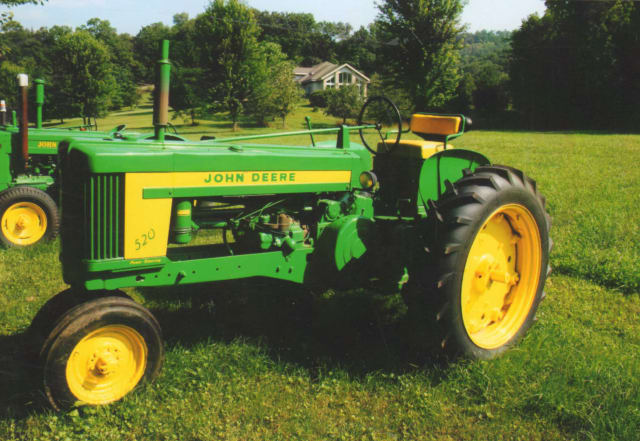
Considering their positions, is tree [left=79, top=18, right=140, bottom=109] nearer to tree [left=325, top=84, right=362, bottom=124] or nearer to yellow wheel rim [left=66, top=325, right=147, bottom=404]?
tree [left=325, top=84, right=362, bottom=124]

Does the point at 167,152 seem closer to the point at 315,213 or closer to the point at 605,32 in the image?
the point at 315,213

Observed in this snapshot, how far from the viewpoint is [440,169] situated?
3.96m

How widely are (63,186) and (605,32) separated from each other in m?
35.4

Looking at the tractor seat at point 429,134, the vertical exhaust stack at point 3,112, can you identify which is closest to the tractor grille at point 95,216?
the tractor seat at point 429,134

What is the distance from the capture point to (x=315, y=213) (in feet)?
12.2

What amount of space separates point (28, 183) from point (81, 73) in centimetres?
3267

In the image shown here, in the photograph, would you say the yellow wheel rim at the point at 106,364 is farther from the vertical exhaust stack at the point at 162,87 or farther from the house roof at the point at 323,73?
the house roof at the point at 323,73

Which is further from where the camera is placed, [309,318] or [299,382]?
[309,318]

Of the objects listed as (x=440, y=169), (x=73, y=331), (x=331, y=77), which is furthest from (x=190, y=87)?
(x=331, y=77)

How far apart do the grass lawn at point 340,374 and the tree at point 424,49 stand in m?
32.7

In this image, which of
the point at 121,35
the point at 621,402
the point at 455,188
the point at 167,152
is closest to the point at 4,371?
the point at 167,152

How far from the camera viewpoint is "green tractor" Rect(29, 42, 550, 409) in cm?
281

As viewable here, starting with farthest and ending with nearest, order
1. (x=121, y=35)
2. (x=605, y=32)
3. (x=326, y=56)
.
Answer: (x=326, y=56)
(x=121, y=35)
(x=605, y=32)

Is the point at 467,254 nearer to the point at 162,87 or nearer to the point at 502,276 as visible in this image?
the point at 502,276
